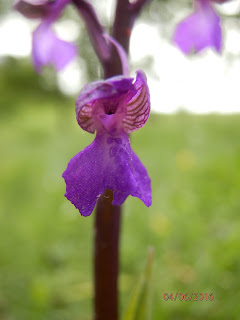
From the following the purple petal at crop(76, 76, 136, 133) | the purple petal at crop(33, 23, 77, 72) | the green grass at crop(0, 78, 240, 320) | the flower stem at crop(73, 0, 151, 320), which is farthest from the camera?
the green grass at crop(0, 78, 240, 320)

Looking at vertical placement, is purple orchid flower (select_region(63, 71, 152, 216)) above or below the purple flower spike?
below

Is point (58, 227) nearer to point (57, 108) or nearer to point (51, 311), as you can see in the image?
point (51, 311)

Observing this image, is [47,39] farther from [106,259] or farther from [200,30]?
[106,259]

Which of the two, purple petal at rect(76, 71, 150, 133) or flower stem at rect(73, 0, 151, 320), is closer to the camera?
purple petal at rect(76, 71, 150, 133)

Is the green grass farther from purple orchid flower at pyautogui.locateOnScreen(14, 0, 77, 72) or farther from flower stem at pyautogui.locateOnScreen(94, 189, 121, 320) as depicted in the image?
purple orchid flower at pyautogui.locateOnScreen(14, 0, 77, 72)
